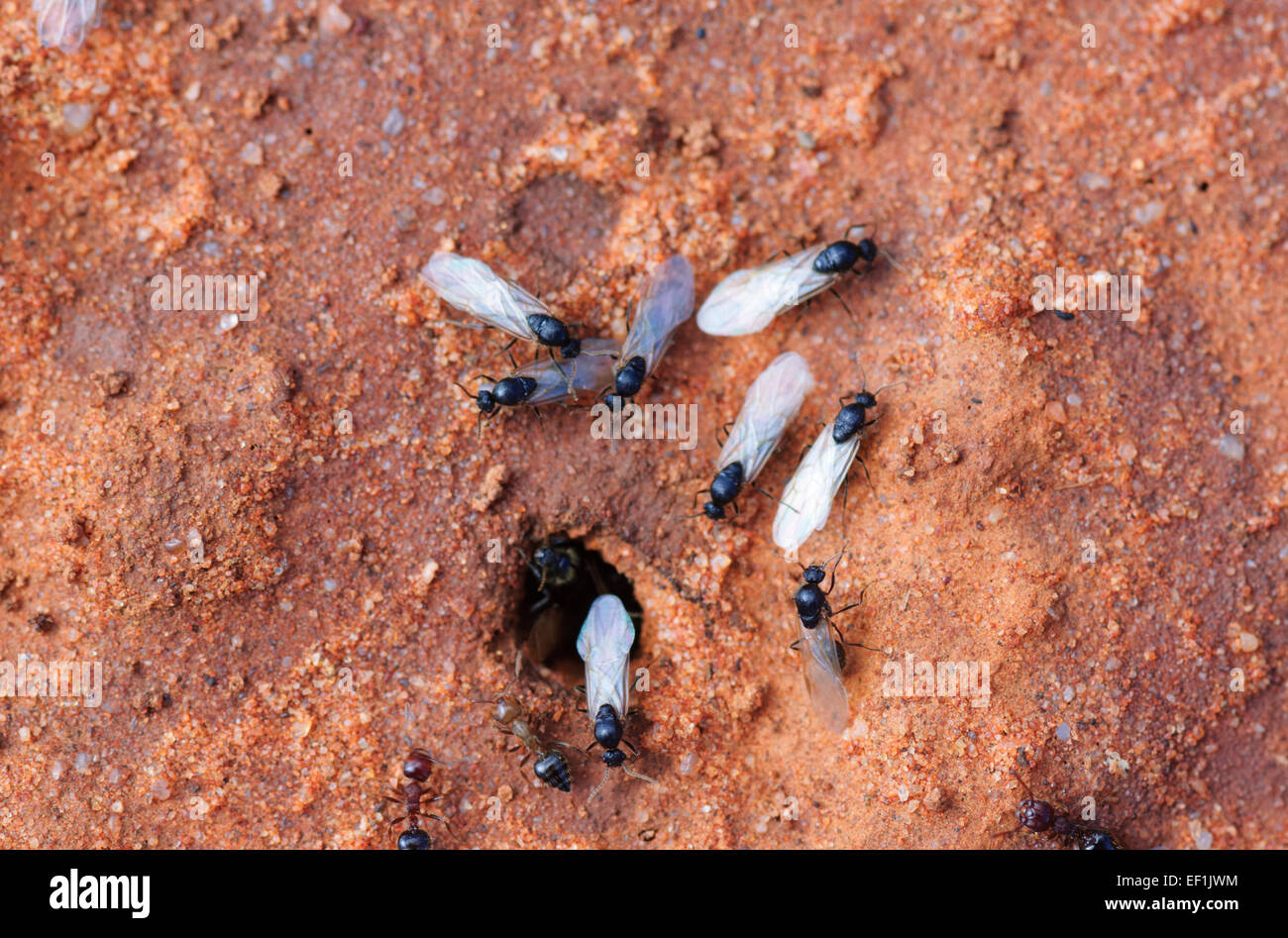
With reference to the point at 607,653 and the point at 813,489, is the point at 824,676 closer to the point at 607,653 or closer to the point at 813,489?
the point at 813,489

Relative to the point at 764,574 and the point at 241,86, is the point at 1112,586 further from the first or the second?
the point at 241,86

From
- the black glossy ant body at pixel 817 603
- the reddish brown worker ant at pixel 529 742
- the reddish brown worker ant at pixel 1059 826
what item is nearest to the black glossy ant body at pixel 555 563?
the reddish brown worker ant at pixel 529 742

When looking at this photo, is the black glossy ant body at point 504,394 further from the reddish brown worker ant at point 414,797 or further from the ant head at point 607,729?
the reddish brown worker ant at point 414,797

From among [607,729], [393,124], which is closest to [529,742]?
[607,729]

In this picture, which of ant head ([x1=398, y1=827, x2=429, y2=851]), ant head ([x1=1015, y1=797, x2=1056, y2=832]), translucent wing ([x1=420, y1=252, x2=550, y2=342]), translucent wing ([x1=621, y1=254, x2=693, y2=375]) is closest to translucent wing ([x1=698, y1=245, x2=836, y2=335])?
translucent wing ([x1=621, y1=254, x2=693, y2=375])

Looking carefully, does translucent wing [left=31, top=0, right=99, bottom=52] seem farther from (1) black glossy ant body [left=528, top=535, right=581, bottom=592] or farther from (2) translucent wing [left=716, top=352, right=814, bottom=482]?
(2) translucent wing [left=716, top=352, right=814, bottom=482]

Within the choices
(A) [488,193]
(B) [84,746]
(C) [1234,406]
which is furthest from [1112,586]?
(B) [84,746]
